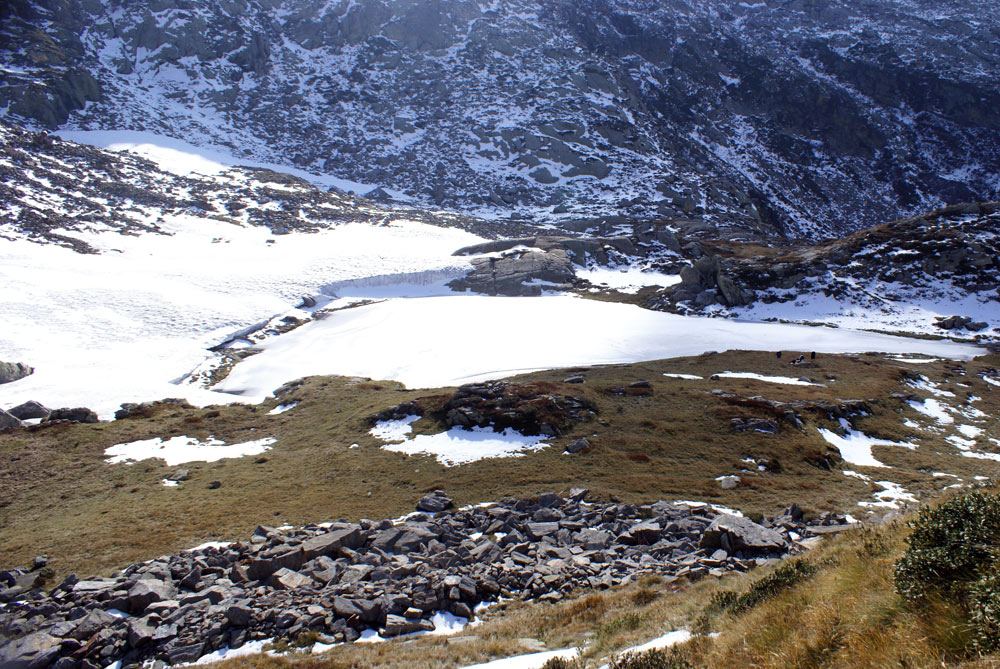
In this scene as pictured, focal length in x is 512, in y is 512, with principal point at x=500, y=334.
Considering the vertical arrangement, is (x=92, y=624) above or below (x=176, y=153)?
below

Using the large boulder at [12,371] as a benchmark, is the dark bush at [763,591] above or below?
above

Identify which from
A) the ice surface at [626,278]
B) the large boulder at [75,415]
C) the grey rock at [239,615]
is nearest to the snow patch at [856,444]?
the grey rock at [239,615]

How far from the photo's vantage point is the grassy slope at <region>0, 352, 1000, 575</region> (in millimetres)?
17547

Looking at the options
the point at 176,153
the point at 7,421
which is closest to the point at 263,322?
the point at 7,421

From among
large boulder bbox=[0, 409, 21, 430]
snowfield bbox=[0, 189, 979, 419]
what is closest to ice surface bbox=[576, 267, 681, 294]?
snowfield bbox=[0, 189, 979, 419]

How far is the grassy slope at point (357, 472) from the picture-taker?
1755cm

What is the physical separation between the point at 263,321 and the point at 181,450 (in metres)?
24.6

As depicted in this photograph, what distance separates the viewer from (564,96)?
448 ft

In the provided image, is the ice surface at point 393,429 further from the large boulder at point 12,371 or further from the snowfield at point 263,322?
the large boulder at point 12,371

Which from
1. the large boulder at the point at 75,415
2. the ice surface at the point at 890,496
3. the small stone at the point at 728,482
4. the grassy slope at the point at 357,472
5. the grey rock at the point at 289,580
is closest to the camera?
the grey rock at the point at 289,580

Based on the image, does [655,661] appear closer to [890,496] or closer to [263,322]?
[890,496]

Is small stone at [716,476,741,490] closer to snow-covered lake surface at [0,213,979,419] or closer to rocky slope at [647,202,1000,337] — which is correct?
snow-covered lake surface at [0,213,979,419]

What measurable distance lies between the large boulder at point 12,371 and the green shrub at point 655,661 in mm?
40994

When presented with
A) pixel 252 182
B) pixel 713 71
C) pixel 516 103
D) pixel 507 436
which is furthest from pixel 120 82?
pixel 713 71
